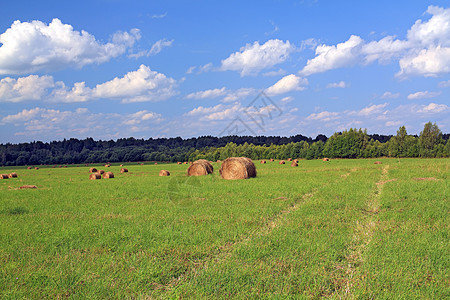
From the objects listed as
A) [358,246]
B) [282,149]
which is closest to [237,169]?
[358,246]

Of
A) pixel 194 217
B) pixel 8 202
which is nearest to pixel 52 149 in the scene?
pixel 8 202

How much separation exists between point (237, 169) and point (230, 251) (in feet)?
49.8

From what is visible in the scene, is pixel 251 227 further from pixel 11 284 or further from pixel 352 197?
pixel 352 197

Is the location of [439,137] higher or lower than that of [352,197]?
higher

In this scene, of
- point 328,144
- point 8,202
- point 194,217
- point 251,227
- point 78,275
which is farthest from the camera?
point 328,144

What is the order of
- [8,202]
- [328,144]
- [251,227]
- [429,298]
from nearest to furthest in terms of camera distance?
[429,298], [251,227], [8,202], [328,144]

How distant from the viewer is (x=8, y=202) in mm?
13234

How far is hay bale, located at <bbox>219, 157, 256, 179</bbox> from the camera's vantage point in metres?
21.1

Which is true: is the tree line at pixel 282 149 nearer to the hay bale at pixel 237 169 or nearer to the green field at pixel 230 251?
the hay bale at pixel 237 169

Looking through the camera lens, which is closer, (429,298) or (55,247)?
(429,298)

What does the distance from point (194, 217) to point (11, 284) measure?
4.73 meters

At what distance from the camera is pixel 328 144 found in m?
75.7

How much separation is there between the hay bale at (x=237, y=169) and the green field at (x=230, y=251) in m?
9.96

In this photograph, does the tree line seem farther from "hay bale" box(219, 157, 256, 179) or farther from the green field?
the green field
